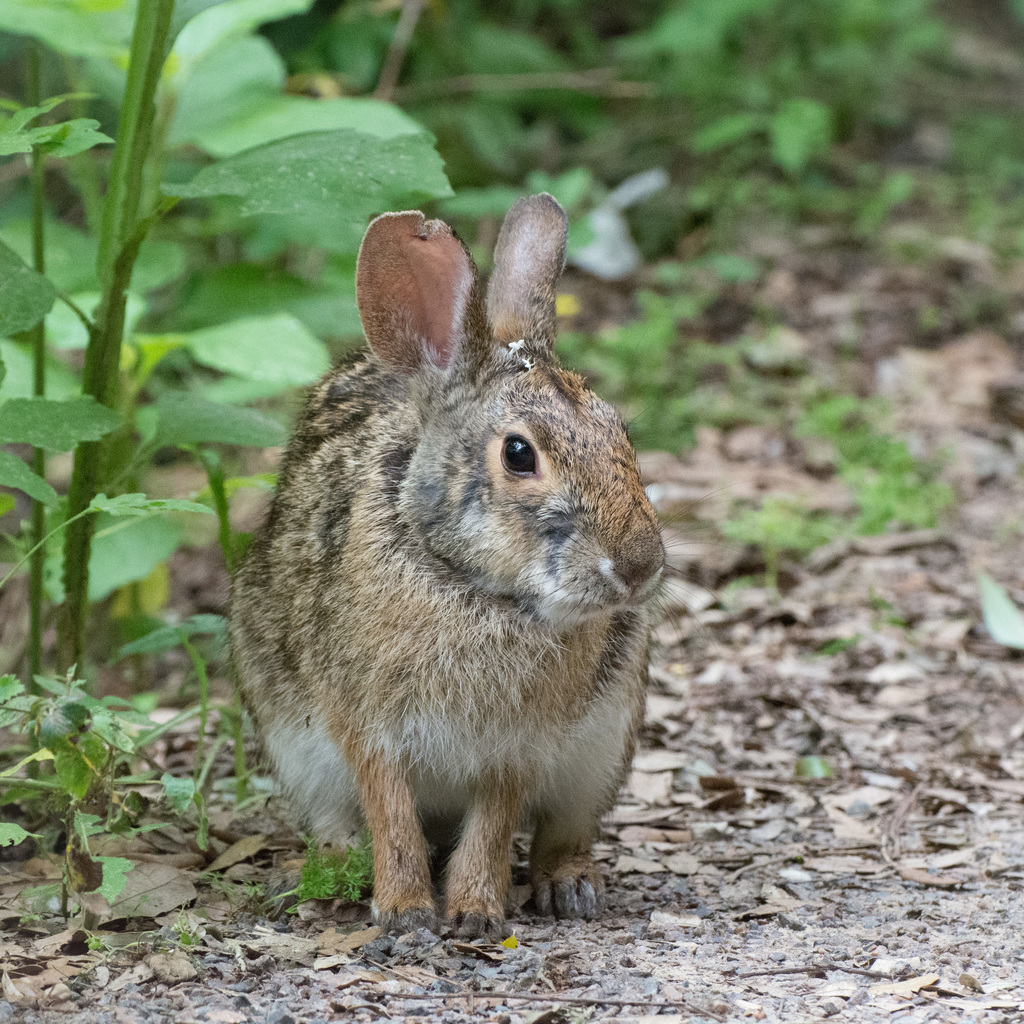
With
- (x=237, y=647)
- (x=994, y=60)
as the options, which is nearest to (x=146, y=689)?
(x=237, y=647)

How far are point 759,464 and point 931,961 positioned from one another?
504 cm

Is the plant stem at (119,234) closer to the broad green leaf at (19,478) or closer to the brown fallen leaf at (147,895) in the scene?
the broad green leaf at (19,478)

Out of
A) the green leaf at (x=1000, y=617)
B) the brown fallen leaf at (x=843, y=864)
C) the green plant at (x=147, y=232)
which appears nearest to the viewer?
the green plant at (x=147, y=232)

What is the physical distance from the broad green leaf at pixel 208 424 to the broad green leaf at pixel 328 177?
2.85 feet

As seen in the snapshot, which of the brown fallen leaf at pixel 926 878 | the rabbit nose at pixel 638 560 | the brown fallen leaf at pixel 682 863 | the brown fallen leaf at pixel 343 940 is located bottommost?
the brown fallen leaf at pixel 682 863

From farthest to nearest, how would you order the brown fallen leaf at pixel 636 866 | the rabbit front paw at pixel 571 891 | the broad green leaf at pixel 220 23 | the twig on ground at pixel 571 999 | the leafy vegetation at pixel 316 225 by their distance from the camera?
the broad green leaf at pixel 220 23, the brown fallen leaf at pixel 636 866, the rabbit front paw at pixel 571 891, the leafy vegetation at pixel 316 225, the twig on ground at pixel 571 999

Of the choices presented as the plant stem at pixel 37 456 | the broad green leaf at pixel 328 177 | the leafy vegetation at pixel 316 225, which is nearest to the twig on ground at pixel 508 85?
the leafy vegetation at pixel 316 225

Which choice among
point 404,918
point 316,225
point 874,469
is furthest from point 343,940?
point 874,469

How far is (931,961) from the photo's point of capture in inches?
151

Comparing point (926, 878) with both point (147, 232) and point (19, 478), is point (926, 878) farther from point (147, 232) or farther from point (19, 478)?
point (147, 232)

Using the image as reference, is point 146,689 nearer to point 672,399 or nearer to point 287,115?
point 287,115

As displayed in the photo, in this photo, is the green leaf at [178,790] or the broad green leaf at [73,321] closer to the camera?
the green leaf at [178,790]

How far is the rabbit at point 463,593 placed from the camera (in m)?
3.89

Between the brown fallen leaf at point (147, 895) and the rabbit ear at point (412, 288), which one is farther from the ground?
the rabbit ear at point (412, 288)
